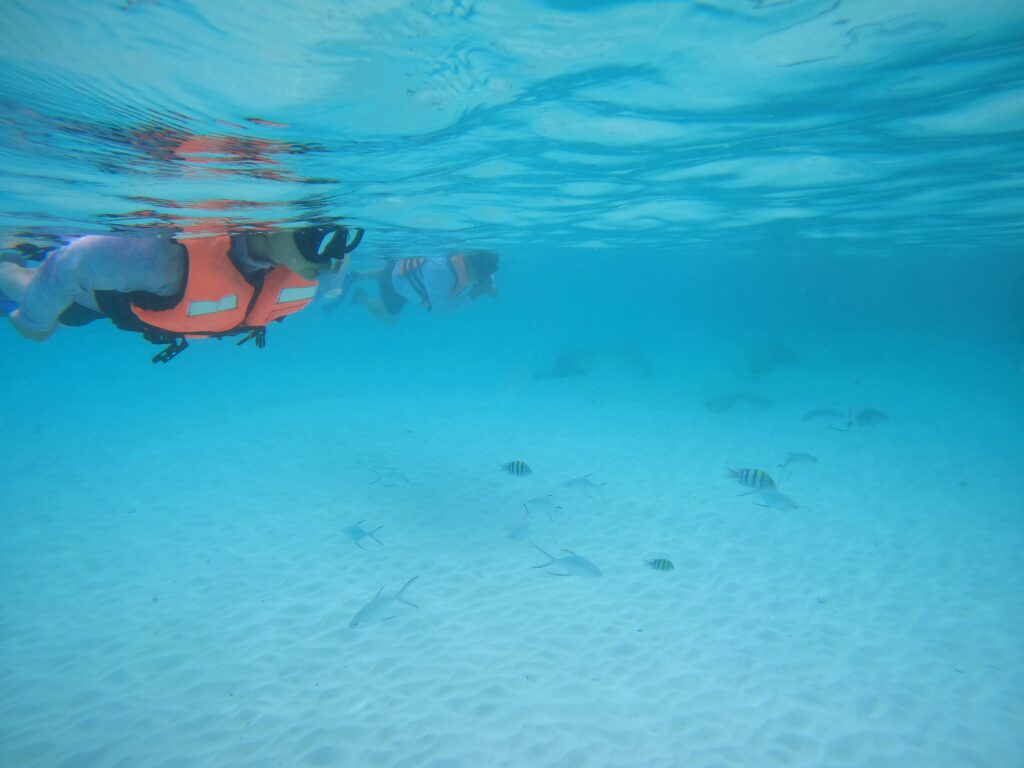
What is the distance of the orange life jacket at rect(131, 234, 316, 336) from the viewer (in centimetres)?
425

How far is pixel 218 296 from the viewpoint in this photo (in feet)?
14.5

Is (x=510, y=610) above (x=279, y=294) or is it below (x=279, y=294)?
below

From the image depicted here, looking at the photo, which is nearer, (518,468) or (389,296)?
(518,468)

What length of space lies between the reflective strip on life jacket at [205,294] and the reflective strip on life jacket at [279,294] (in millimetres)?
195

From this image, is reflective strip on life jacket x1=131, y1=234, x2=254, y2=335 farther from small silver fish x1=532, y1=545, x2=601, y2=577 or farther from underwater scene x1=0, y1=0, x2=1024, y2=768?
small silver fish x1=532, y1=545, x2=601, y2=577

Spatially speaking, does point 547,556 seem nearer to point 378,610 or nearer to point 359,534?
point 378,610

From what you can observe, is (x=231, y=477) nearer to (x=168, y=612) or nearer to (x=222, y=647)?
(x=168, y=612)

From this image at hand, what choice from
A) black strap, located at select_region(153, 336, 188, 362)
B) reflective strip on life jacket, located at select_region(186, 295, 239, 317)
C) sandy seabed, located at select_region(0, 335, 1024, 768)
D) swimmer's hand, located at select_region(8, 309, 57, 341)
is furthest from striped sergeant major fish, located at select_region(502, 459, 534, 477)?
swimmer's hand, located at select_region(8, 309, 57, 341)

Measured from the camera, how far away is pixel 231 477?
14.8 metres

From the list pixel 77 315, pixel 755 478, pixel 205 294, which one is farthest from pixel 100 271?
pixel 755 478

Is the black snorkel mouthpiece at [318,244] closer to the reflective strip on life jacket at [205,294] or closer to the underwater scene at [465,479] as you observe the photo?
the underwater scene at [465,479]

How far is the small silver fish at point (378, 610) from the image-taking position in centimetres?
723

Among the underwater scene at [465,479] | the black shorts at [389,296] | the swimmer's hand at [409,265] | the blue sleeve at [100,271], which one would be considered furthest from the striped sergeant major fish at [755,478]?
the black shorts at [389,296]

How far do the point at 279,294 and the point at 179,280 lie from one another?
35.7 inches
